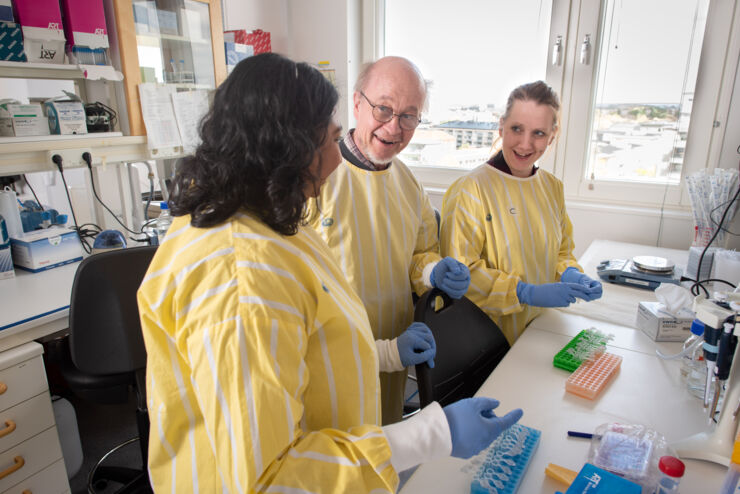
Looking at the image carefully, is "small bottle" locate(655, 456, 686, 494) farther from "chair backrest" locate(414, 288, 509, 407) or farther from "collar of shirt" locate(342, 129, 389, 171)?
"collar of shirt" locate(342, 129, 389, 171)

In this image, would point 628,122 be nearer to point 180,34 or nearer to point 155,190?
point 180,34

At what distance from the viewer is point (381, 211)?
136 centimetres

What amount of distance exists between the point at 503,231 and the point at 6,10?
6.26 feet

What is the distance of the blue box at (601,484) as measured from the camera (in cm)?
70

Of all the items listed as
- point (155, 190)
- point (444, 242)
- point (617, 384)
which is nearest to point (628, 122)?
point (444, 242)

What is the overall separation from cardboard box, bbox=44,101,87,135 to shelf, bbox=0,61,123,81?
0.41ft

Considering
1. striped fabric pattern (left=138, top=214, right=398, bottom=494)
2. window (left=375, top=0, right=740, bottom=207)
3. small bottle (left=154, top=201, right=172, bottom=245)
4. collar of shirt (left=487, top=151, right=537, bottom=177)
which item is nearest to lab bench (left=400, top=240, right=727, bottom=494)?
striped fabric pattern (left=138, top=214, right=398, bottom=494)

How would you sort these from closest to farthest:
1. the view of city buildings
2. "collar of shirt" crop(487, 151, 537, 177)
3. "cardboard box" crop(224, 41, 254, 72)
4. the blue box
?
1. the blue box
2. "collar of shirt" crop(487, 151, 537, 177)
3. the view of city buildings
4. "cardboard box" crop(224, 41, 254, 72)

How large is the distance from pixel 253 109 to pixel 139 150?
1.81 meters

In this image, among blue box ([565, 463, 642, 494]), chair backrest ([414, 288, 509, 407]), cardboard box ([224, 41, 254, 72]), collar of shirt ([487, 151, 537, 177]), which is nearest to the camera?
blue box ([565, 463, 642, 494])

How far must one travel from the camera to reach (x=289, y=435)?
1.96ft

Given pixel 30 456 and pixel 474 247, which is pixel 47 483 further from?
pixel 474 247

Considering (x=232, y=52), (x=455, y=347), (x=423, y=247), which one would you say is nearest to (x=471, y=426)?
(x=455, y=347)

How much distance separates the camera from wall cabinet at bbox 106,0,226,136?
6.57ft
